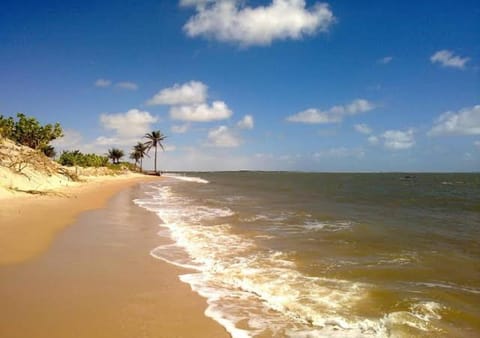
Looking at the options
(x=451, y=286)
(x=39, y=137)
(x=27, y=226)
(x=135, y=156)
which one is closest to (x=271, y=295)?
(x=451, y=286)

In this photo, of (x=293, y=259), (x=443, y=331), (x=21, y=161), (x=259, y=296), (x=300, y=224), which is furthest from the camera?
(x=21, y=161)

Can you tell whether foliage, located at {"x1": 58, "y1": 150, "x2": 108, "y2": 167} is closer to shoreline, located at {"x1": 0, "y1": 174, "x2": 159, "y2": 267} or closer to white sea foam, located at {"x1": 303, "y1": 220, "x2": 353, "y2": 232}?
shoreline, located at {"x1": 0, "y1": 174, "x2": 159, "y2": 267}

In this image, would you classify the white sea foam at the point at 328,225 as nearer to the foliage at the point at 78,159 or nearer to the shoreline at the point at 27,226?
the shoreline at the point at 27,226

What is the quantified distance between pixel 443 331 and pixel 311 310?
186cm

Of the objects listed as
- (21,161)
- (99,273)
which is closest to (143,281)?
(99,273)

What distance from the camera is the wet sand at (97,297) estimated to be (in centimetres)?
461

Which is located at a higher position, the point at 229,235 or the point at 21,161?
the point at 21,161

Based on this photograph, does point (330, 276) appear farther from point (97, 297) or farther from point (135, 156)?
point (135, 156)

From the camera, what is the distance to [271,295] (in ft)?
20.9

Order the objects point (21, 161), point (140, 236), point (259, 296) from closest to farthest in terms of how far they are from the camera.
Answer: point (259, 296), point (140, 236), point (21, 161)

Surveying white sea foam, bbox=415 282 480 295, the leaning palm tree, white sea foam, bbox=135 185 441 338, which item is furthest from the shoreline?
the leaning palm tree

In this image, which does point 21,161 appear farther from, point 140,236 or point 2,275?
point 2,275

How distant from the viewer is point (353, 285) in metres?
7.17

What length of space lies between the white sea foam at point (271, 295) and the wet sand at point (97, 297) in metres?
0.40
